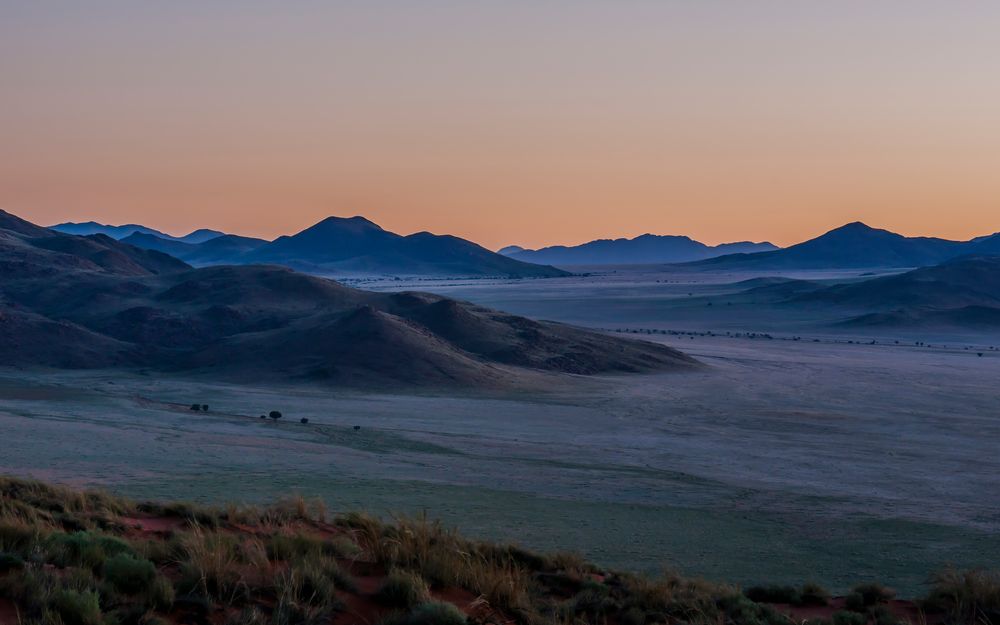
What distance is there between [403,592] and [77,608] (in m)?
2.82

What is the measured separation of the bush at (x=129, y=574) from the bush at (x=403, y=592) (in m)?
2.01

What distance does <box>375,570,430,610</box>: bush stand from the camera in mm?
9578

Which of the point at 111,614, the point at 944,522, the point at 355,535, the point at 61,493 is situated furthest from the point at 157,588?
the point at 944,522

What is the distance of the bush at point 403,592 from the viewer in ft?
31.4

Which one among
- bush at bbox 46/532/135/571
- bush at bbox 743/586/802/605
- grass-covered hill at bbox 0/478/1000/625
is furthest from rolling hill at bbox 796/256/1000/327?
bush at bbox 46/532/135/571

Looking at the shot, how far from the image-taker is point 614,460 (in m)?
29.2

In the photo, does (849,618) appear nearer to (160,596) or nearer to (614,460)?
(160,596)

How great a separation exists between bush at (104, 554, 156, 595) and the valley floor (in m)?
8.74

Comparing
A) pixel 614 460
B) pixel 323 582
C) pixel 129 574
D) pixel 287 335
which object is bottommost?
pixel 614 460

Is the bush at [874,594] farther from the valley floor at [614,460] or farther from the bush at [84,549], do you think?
the bush at [84,549]

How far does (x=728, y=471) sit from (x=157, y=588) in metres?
20.8

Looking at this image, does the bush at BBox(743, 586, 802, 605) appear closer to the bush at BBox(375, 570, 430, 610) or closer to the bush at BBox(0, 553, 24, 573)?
the bush at BBox(375, 570, 430, 610)

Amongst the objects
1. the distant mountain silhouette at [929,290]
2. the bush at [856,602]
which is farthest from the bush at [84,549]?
the distant mountain silhouette at [929,290]

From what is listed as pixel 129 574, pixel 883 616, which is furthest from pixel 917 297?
pixel 129 574
